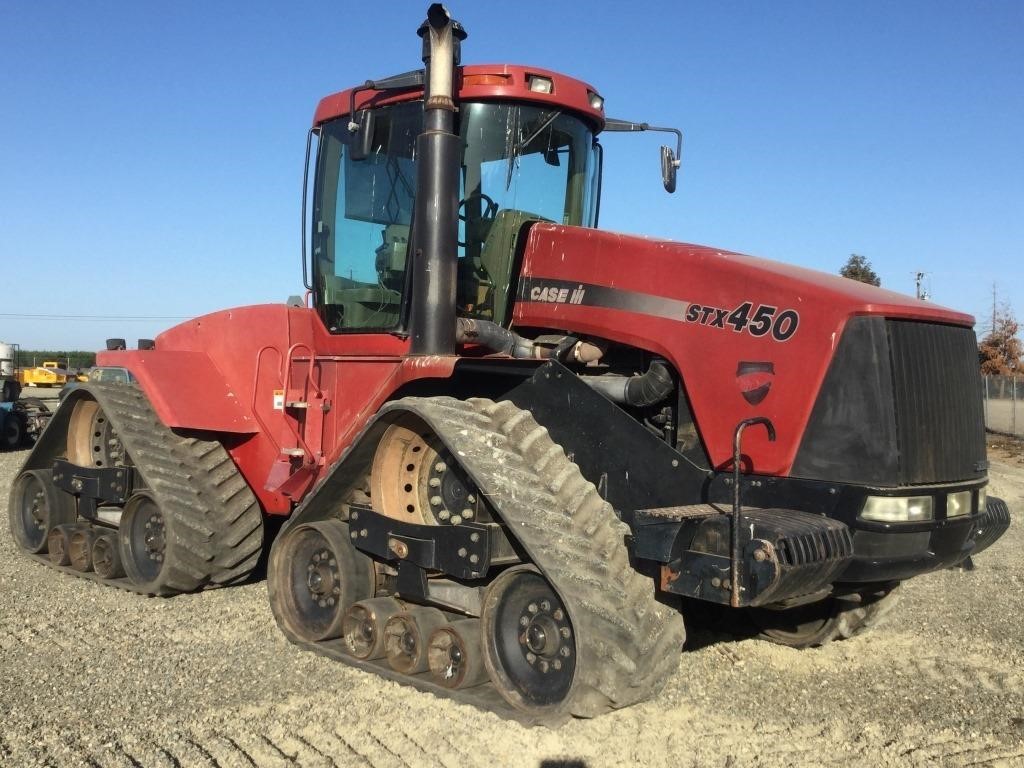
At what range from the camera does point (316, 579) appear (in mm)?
5672

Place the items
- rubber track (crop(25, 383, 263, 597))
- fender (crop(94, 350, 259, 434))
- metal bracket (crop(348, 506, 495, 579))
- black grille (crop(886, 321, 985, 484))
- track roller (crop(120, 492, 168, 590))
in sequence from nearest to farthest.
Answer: black grille (crop(886, 321, 985, 484)), metal bracket (crop(348, 506, 495, 579)), rubber track (crop(25, 383, 263, 597)), fender (crop(94, 350, 259, 434)), track roller (crop(120, 492, 168, 590))

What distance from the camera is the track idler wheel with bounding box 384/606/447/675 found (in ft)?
16.4

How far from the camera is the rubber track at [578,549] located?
416 centimetres

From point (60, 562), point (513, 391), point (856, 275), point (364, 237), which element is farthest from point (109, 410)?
point (856, 275)

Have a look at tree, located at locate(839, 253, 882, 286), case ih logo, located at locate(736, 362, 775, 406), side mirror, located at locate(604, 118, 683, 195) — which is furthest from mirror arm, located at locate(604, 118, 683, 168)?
tree, located at locate(839, 253, 882, 286)

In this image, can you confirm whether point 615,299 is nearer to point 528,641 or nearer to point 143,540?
point 528,641

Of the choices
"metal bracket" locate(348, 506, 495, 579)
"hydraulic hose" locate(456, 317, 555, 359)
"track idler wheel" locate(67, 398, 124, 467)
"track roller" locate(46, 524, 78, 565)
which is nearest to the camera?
"metal bracket" locate(348, 506, 495, 579)

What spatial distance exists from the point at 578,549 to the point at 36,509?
587cm

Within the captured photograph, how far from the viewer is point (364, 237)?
20.4 feet

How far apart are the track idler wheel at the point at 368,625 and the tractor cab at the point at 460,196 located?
157 cm

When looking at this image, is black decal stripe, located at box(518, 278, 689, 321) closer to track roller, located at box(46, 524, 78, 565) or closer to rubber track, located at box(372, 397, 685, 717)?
rubber track, located at box(372, 397, 685, 717)

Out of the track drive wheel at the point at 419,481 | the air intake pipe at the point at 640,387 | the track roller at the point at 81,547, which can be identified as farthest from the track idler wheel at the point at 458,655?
the track roller at the point at 81,547

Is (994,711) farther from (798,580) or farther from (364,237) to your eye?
(364,237)

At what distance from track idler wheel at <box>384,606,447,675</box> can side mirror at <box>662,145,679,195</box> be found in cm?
306
